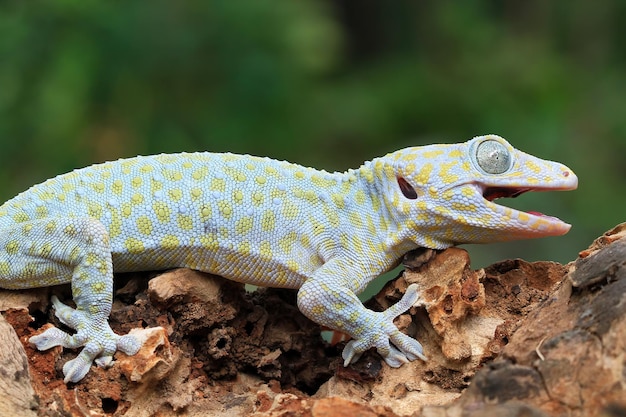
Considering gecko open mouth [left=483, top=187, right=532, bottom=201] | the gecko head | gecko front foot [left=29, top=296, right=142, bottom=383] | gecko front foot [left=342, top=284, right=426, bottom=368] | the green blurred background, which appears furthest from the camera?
the green blurred background

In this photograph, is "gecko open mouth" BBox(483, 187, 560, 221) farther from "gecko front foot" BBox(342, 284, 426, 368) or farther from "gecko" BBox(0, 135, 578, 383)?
"gecko front foot" BBox(342, 284, 426, 368)

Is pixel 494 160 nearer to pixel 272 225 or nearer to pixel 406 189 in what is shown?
pixel 406 189

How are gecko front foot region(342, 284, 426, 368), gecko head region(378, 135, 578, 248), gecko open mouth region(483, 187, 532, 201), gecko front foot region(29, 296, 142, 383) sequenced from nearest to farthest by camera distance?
gecko front foot region(29, 296, 142, 383)
gecko front foot region(342, 284, 426, 368)
gecko head region(378, 135, 578, 248)
gecko open mouth region(483, 187, 532, 201)

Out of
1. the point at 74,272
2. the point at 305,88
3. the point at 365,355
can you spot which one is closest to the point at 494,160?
the point at 365,355

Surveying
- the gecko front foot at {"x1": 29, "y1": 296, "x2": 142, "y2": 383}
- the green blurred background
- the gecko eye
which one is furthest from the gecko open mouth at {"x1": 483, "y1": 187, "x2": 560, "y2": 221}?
the green blurred background

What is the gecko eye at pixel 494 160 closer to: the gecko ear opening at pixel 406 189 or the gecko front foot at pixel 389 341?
the gecko ear opening at pixel 406 189

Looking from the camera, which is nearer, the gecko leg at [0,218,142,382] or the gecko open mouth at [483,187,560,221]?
the gecko leg at [0,218,142,382]

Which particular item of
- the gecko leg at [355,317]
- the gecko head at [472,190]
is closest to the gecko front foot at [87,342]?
the gecko leg at [355,317]
